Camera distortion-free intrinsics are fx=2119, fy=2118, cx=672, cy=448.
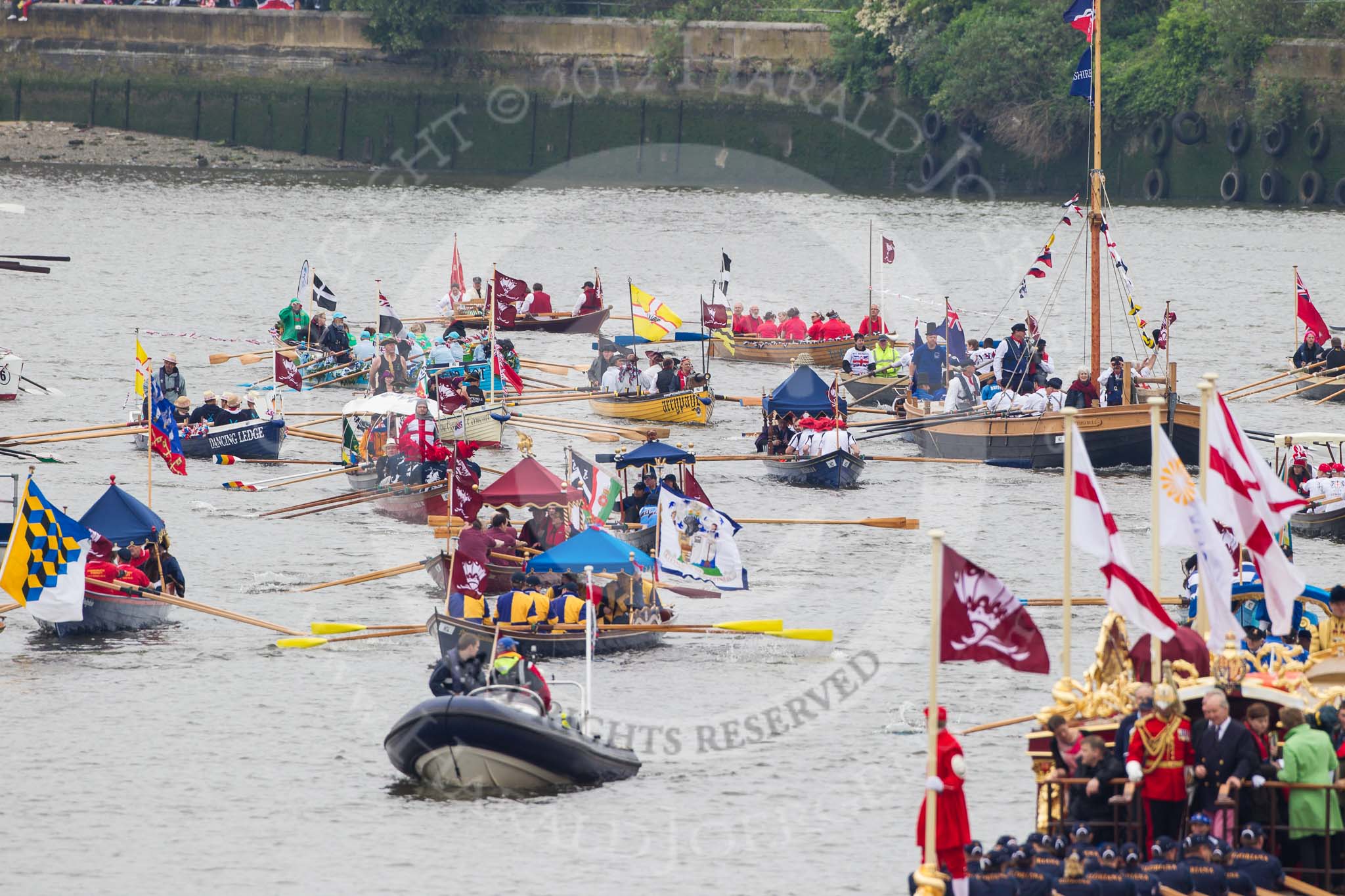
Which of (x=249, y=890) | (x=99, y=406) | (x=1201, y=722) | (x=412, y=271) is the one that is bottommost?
(x=249, y=890)

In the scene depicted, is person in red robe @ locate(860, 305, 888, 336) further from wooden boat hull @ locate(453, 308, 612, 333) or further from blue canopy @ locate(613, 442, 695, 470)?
blue canopy @ locate(613, 442, 695, 470)

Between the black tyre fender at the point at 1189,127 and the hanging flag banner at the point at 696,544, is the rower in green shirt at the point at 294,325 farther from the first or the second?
the black tyre fender at the point at 1189,127

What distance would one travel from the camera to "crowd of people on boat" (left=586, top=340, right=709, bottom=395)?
174 ft

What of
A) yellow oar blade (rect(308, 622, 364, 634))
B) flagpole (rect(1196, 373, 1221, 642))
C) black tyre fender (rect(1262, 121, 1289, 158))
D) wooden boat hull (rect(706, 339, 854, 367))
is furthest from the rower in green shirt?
black tyre fender (rect(1262, 121, 1289, 158))

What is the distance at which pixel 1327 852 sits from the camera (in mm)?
20219

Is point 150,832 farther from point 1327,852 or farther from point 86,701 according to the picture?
point 1327,852

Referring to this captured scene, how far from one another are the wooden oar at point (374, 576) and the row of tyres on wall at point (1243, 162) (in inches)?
3166

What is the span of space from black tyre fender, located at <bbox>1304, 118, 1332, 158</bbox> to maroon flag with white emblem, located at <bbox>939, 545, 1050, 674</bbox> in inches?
3657

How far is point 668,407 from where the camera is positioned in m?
53.1

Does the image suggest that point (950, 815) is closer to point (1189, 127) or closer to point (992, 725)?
point (992, 725)

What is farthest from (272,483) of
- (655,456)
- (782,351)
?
(782,351)

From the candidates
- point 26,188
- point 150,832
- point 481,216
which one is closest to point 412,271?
point 481,216

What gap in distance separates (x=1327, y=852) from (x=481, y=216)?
299 ft

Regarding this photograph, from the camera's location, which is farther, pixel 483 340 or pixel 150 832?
pixel 483 340
